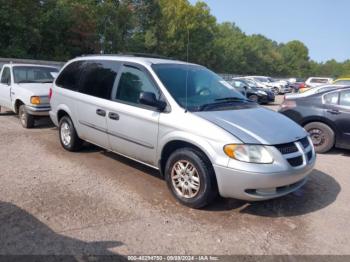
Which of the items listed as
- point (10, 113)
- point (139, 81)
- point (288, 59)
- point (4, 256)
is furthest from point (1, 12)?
point (288, 59)

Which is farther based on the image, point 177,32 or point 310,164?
point 177,32

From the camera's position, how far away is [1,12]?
26.0 metres

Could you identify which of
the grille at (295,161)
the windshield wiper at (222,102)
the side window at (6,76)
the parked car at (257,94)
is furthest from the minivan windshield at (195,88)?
the parked car at (257,94)

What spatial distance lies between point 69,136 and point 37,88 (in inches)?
114

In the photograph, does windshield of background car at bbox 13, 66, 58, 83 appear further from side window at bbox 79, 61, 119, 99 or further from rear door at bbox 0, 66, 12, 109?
side window at bbox 79, 61, 119, 99

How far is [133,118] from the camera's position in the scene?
4.64 metres

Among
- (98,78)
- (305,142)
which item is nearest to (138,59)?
(98,78)

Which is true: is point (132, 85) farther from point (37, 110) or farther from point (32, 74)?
point (32, 74)

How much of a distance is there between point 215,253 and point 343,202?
2402 millimetres

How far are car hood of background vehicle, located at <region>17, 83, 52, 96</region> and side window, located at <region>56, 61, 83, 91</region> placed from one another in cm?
200

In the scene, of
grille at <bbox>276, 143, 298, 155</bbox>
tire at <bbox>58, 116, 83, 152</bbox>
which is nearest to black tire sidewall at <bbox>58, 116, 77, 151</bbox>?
tire at <bbox>58, 116, 83, 152</bbox>

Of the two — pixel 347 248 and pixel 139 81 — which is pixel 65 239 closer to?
pixel 139 81

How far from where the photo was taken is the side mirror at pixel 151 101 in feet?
13.9

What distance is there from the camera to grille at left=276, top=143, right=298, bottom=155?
12.4 ft
